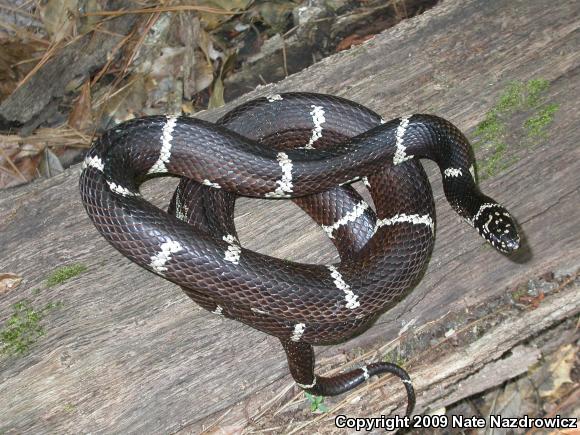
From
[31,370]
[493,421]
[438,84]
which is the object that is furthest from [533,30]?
[31,370]

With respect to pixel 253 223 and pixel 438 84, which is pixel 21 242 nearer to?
pixel 253 223

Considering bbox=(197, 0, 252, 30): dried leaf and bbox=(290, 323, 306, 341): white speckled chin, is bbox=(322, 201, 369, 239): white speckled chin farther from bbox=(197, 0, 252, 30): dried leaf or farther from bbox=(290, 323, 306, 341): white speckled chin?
bbox=(197, 0, 252, 30): dried leaf

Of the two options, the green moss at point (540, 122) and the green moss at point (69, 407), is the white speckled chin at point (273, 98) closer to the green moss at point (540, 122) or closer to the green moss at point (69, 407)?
the green moss at point (540, 122)

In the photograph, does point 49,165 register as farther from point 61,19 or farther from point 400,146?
point 400,146

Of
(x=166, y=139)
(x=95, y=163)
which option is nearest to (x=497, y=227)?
(x=166, y=139)

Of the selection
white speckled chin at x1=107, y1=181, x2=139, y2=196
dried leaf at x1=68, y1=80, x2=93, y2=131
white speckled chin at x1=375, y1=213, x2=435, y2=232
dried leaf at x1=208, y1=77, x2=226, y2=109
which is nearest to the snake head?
white speckled chin at x1=375, y1=213, x2=435, y2=232

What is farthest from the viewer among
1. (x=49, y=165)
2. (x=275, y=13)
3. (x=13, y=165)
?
(x=275, y=13)

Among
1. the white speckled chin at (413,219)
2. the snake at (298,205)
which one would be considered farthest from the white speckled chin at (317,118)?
the white speckled chin at (413,219)
